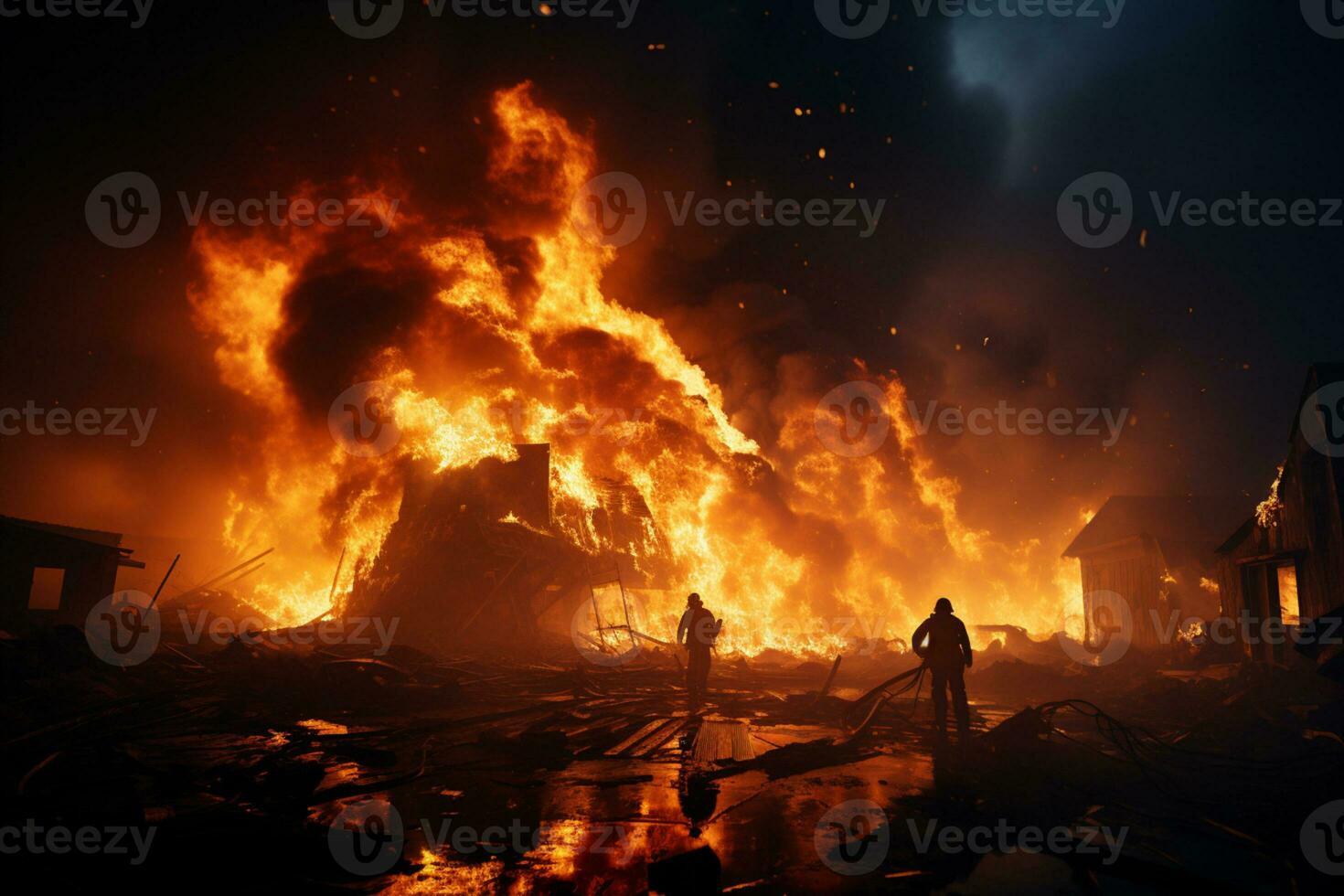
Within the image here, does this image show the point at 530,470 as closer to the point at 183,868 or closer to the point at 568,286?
the point at 568,286

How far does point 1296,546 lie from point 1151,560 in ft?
Answer: 46.4

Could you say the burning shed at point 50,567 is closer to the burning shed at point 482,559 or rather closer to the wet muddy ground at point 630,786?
the burning shed at point 482,559

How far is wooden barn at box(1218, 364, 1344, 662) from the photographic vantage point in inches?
573

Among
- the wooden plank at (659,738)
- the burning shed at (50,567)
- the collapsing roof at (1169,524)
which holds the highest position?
the collapsing roof at (1169,524)

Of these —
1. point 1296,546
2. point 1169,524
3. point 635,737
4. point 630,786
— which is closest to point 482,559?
point 635,737

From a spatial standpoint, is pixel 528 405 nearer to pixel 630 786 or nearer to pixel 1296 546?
pixel 630 786

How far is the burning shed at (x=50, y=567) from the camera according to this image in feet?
65.9

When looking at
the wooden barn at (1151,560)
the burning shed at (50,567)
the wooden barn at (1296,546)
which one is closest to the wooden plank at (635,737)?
the wooden barn at (1296,546)

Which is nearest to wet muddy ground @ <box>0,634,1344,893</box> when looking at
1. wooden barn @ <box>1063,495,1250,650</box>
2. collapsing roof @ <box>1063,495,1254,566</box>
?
wooden barn @ <box>1063,495,1250,650</box>

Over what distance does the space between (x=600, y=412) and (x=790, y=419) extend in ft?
46.1

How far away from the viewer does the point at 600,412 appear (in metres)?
30.6

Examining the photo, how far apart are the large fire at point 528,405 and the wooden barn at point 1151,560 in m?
11.4

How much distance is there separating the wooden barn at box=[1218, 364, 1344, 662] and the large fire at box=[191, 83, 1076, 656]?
1546 cm


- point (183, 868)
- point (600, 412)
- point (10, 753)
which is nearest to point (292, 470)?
point (600, 412)
